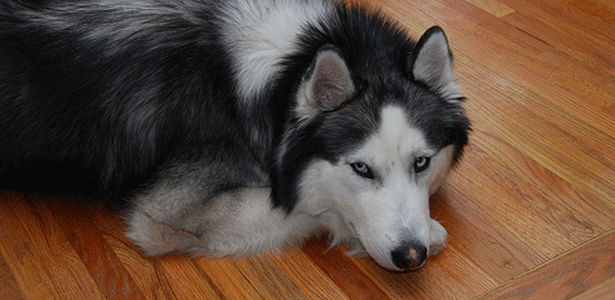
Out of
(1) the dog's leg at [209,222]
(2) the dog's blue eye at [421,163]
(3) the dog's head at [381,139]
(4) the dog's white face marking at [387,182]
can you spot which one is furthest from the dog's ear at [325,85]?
(1) the dog's leg at [209,222]

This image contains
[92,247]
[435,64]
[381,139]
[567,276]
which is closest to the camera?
[381,139]

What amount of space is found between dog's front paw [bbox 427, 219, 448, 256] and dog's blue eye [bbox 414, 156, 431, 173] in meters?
0.35

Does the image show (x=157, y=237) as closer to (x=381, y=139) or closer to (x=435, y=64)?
(x=381, y=139)

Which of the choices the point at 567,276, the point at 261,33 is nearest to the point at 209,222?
the point at 261,33

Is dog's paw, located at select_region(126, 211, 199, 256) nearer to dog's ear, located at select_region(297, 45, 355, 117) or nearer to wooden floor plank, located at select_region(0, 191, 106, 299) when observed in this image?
wooden floor plank, located at select_region(0, 191, 106, 299)

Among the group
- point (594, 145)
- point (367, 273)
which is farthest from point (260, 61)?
point (594, 145)

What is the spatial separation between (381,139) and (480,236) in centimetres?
75

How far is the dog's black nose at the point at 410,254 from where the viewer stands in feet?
6.94

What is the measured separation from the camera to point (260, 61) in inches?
91.4

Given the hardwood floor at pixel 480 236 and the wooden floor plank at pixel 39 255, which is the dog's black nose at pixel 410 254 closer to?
the hardwood floor at pixel 480 236

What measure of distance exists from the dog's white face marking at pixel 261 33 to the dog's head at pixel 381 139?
0.19 m

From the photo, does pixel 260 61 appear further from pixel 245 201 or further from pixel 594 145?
pixel 594 145

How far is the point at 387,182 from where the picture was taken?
2.15 m

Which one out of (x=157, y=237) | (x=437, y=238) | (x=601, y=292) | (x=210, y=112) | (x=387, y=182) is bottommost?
(x=601, y=292)
